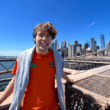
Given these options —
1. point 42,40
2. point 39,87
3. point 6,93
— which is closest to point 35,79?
point 39,87

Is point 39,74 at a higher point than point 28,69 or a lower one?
lower

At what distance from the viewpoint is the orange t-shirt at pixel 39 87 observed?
1211 mm

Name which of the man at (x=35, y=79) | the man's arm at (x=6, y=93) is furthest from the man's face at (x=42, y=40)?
the man's arm at (x=6, y=93)

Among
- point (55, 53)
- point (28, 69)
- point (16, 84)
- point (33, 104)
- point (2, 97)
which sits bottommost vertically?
point (33, 104)

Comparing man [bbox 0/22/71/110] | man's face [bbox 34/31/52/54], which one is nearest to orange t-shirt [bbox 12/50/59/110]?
man [bbox 0/22/71/110]

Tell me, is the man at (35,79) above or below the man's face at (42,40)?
below

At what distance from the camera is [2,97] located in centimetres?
113

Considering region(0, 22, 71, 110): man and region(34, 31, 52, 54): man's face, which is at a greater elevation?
region(34, 31, 52, 54): man's face

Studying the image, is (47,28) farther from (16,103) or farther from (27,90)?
(16,103)

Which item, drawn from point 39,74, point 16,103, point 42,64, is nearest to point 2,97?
point 16,103

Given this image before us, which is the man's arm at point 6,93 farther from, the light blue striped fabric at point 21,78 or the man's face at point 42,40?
the man's face at point 42,40

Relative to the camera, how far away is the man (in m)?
1.19

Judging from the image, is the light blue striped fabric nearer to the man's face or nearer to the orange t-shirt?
the orange t-shirt

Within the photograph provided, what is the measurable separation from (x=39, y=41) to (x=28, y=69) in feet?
1.79
